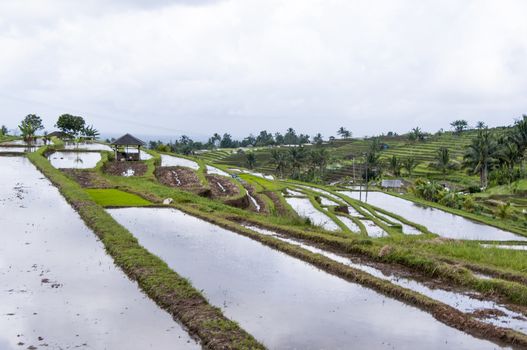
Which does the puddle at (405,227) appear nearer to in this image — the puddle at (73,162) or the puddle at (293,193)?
the puddle at (293,193)

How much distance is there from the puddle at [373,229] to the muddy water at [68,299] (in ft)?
36.9

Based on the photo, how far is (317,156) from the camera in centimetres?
6794

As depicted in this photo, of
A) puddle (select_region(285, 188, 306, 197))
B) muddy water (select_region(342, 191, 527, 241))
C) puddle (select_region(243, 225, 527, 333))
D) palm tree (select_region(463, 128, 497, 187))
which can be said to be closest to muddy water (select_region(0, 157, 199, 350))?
puddle (select_region(243, 225, 527, 333))

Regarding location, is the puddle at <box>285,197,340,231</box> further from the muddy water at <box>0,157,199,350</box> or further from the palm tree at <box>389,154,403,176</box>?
the palm tree at <box>389,154,403,176</box>

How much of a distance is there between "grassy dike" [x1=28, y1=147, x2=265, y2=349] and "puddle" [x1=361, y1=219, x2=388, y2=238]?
1057 centimetres

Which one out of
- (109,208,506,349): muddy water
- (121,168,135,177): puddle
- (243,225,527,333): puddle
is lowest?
(243,225,527,333): puddle

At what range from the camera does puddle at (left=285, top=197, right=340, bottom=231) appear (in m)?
19.0

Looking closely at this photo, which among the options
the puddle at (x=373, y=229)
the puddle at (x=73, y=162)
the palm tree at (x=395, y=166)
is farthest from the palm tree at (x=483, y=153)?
the puddle at (x=73, y=162)

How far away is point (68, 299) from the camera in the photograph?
262 inches

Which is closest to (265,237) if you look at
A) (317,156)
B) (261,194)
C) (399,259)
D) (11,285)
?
(399,259)

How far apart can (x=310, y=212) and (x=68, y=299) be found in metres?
16.3

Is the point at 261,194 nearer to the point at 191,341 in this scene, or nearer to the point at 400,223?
the point at 400,223

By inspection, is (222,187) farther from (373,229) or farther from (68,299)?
(68,299)

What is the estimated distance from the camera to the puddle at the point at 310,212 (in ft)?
62.4
